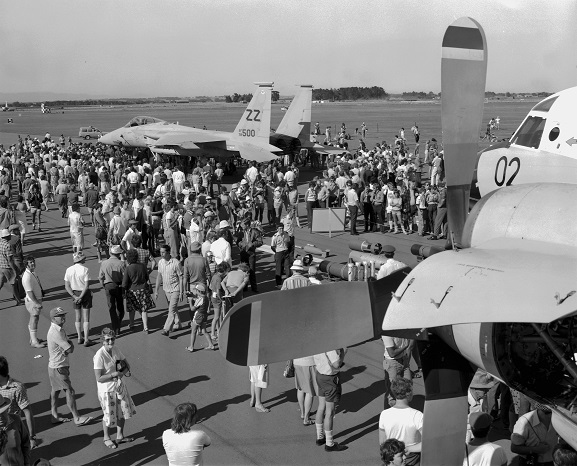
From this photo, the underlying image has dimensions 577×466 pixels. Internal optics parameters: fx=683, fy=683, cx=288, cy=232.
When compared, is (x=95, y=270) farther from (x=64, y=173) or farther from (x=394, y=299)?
(x=394, y=299)

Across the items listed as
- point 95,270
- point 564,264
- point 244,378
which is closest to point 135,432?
point 244,378

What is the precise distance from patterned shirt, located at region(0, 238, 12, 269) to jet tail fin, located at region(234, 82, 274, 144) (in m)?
16.3

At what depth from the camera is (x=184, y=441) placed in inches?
241

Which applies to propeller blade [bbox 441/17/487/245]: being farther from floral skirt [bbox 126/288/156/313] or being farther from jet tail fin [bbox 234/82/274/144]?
jet tail fin [bbox 234/82/274/144]

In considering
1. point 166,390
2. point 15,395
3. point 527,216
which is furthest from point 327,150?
point 527,216

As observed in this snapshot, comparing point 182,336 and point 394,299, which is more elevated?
point 394,299

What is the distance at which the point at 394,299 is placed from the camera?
12.9 ft

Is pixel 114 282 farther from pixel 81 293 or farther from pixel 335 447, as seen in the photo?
pixel 335 447

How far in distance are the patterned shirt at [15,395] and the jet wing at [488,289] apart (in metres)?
4.76

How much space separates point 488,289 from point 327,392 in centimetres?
437

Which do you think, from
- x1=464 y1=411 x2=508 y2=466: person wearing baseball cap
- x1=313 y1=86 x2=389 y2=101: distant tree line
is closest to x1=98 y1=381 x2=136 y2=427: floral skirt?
x1=464 y1=411 x2=508 y2=466: person wearing baseball cap

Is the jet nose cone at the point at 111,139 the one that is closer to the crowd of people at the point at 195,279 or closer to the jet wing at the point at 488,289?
the crowd of people at the point at 195,279

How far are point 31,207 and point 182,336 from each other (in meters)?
10.4

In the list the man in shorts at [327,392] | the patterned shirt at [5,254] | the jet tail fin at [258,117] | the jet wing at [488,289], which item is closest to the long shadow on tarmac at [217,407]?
the man in shorts at [327,392]
